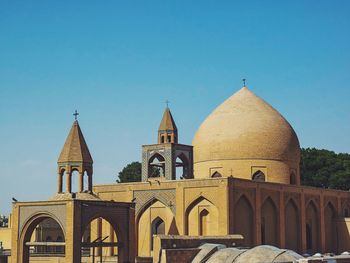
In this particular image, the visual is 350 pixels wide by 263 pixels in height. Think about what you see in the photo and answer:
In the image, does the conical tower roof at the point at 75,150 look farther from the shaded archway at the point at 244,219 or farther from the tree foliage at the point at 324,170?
the tree foliage at the point at 324,170

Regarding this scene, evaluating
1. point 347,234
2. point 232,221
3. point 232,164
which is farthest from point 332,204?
point 232,221

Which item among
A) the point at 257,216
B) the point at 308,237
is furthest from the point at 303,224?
the point at 257,216

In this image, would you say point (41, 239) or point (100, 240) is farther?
point (41, 239)

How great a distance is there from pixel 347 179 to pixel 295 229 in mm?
17483

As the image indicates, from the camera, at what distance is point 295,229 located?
33.8 m

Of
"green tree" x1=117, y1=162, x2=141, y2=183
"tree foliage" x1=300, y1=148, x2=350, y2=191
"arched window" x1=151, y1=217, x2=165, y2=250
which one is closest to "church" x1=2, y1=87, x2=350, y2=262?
"arched window" x1=151, y1=217, x2=165, y2=250

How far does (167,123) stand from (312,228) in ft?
32.5

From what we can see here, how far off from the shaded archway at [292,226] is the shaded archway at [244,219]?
341 centimetres

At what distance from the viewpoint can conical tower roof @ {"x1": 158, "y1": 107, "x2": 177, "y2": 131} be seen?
111 feet

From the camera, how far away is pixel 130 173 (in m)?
57.4

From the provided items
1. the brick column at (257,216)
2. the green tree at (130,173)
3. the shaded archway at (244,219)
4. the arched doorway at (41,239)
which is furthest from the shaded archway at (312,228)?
the green tree at (130,173)

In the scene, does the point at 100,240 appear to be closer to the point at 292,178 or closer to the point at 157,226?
the point at 157,226

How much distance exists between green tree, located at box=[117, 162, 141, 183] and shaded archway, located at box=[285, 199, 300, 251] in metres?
24.1

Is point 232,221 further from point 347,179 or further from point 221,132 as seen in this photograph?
point 347,179
